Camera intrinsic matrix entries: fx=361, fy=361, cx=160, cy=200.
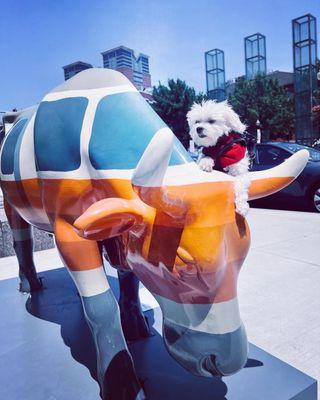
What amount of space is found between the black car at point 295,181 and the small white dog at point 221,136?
21.4 ft

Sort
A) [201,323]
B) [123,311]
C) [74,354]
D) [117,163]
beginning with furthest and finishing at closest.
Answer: [123,311]
[74,354]
[117,163]
[201,323]

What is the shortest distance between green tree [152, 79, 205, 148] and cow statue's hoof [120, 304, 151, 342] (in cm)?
2356

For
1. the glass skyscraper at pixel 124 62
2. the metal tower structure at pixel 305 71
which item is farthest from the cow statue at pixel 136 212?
the metal tower structure at pixel 305 71

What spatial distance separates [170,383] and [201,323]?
80cm

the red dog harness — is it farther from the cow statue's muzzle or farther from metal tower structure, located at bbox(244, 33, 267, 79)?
metal tower structure, located at bbox(244, 33, 267, 79)

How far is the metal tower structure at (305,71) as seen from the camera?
2252 cm

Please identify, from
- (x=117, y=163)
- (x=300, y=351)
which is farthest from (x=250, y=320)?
(x=117, y=163)

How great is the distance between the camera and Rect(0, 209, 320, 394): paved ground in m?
2.57

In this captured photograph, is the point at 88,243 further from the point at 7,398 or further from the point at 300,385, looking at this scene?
the point at 300,385

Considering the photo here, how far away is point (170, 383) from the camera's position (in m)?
1.88

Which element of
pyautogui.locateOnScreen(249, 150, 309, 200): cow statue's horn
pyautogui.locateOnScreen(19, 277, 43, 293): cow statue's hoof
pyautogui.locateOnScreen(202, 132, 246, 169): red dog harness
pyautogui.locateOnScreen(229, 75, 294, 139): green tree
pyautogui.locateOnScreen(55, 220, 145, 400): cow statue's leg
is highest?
pyautogui.locateOnScreen(229, 75, 294, 139): green tree

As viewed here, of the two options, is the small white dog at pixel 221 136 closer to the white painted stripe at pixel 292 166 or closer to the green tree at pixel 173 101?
the white painted stripe at pixel 292 166

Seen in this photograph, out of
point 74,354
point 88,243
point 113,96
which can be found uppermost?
point 113,96

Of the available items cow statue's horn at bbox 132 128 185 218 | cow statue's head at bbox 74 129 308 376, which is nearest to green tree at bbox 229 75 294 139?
cow statue's head at bbox 74 129 308 376
